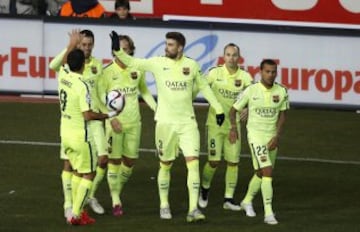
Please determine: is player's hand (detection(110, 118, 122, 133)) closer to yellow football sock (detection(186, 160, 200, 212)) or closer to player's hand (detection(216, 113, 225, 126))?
yellow football sock (detection(186, 160, 200, 212))

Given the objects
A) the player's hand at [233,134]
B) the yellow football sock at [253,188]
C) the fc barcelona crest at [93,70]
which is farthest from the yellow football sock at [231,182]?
the fc barcelona crest at [93,70]

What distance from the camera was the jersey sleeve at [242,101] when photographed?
2020 centimetres

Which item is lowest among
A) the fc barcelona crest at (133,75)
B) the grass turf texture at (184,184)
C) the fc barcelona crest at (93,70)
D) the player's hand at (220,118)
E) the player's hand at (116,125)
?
the grass turf texture at (184,184)

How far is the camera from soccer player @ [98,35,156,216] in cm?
2056

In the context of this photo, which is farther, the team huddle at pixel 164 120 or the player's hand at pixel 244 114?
the player's hand at pixel 244 114

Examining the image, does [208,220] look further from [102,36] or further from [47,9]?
[47,9]

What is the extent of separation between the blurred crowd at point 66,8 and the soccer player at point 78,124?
10.7 metres

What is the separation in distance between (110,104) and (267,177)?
98.5 inches

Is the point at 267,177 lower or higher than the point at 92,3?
lower

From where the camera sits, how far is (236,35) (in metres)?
29.3

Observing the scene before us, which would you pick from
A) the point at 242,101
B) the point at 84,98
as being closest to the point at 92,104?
the point at 84,98

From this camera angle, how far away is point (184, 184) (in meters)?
23.0

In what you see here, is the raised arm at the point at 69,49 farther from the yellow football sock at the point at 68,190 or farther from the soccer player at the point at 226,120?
the soccer player at the point at 226,120

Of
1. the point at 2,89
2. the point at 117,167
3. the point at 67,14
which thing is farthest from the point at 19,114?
the point at 117,167
